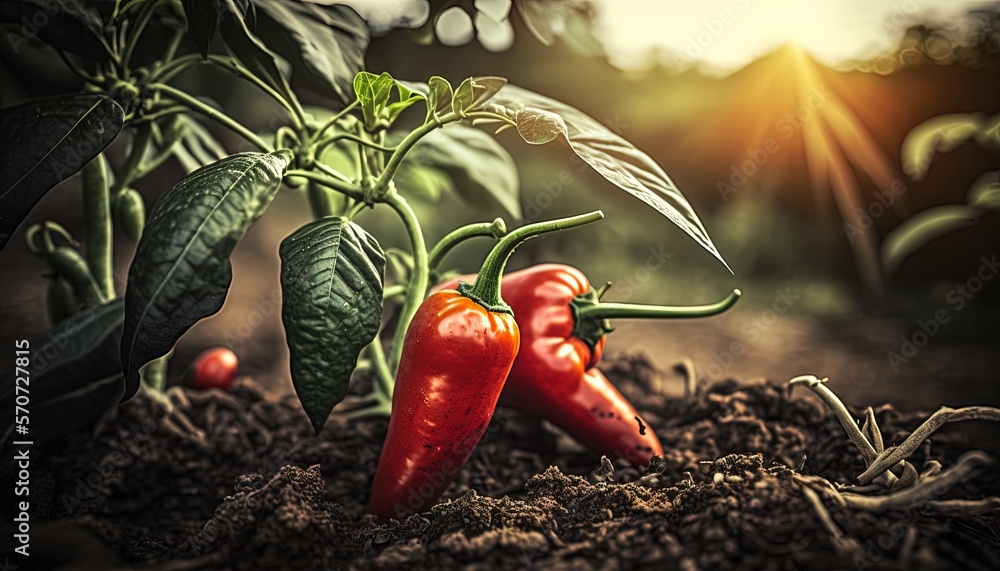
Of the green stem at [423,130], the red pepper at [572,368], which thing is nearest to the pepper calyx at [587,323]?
the red pepper at [572,368]

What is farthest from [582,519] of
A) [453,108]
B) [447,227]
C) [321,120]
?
[447,227]

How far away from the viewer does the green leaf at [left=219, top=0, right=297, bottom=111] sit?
71 centimetres

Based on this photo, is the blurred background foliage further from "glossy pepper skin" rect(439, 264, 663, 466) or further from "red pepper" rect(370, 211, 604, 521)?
"red pepper" rect(370, 211, 604, 521)

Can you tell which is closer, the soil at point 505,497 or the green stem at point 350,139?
the soil at point 505,497

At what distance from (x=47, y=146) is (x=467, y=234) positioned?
1.31 feet

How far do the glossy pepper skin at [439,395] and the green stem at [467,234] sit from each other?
0.22 feet

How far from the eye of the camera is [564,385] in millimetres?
847

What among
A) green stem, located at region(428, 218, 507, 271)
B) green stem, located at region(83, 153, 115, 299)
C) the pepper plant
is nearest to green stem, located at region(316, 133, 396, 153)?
the pepper plant

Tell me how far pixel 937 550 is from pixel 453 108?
0.52 meters

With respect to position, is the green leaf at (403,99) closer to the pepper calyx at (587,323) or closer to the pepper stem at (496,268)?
the pepper stem at (496,268)

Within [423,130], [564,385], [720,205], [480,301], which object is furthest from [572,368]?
[720,205]

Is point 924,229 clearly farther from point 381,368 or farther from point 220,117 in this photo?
point 220,117

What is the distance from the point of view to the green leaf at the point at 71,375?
33.3 inches

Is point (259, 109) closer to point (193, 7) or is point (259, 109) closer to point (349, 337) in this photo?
point (193, 7)
